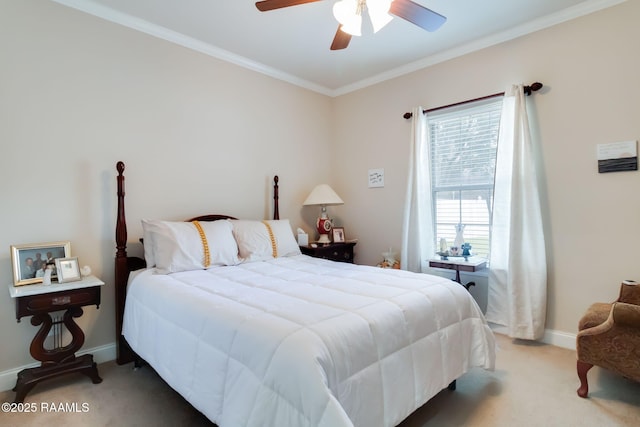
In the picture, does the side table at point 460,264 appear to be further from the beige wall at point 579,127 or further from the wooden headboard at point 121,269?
the wooden headboard at point 121,269

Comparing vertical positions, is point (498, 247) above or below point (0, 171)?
below

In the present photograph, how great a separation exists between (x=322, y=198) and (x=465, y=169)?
5.00 ft

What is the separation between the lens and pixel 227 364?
1.47 metres

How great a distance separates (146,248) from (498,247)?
2946 millimetres

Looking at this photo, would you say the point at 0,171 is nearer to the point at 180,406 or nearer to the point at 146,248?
the point at 146,248

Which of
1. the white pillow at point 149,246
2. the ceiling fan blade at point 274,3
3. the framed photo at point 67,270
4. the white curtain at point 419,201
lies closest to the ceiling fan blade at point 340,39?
the ceiling fan blade at point 274,3

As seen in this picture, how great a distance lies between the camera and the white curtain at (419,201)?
3.57 metres

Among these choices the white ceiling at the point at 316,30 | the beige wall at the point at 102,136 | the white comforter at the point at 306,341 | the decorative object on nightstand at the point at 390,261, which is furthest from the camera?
the decorative object on nightstand at the point at 390,261

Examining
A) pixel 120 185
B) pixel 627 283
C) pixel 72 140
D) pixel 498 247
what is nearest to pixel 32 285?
pixel 120 185

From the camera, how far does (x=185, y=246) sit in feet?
8.56

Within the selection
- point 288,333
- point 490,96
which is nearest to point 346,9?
point 288,333

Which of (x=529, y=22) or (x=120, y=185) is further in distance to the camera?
(x=529, y=22)

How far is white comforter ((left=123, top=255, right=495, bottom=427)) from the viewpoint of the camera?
1281 mm

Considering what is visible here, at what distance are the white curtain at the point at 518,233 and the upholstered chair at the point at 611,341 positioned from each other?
67 centimetres
